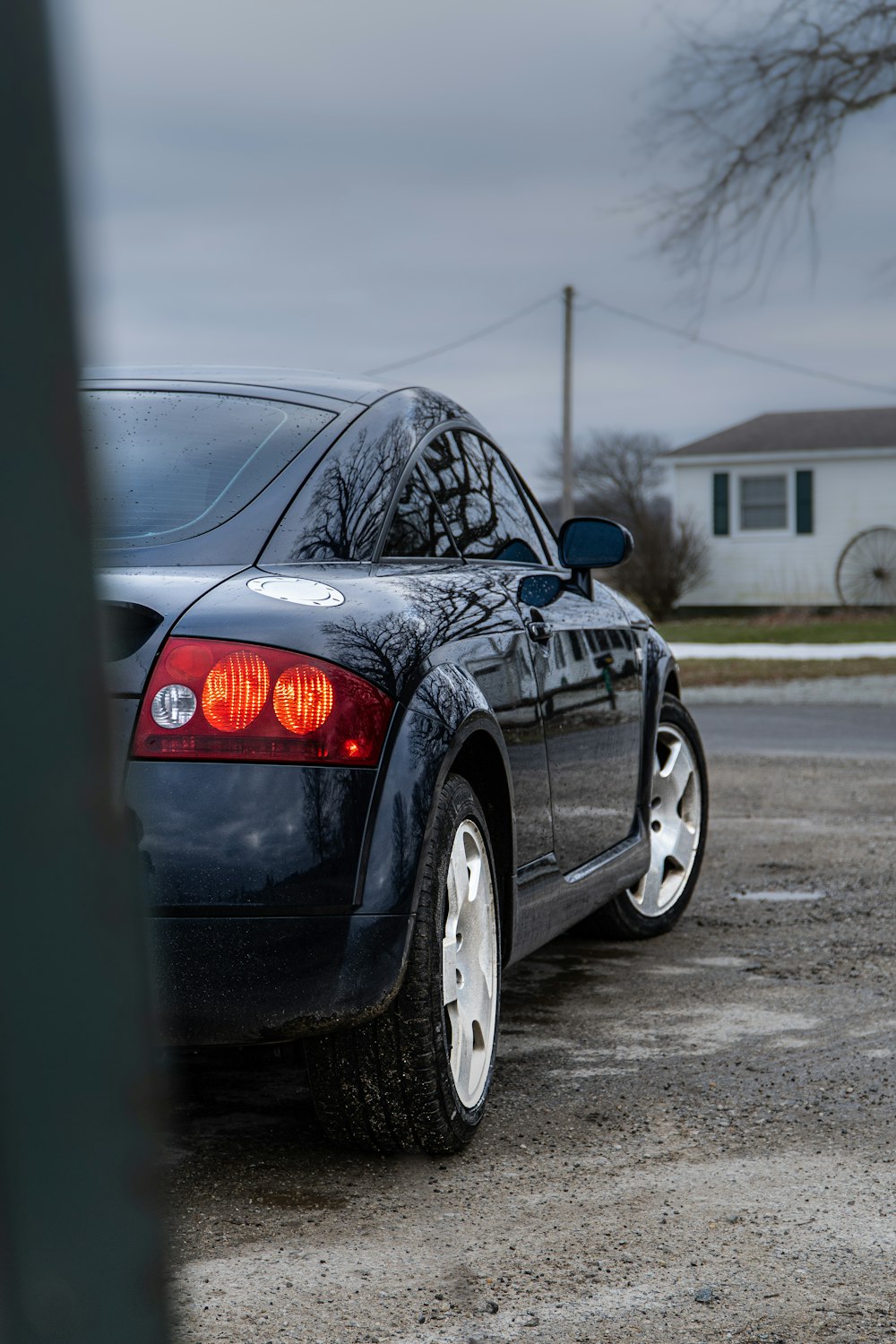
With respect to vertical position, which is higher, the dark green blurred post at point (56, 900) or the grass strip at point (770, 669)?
the dark green blurred post at point (56, 900)

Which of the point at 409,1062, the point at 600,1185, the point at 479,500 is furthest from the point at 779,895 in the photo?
the point at 409,1062

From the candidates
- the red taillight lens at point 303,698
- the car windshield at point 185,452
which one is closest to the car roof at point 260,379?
the car windshield at point 185,452

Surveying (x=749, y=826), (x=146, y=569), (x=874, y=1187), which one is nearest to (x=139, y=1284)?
(x=146, y=569)

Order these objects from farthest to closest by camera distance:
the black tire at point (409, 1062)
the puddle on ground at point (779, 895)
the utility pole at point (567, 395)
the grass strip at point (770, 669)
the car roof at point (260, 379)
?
the utility pole at point (567, 395)
the grass strip at point (770, 669)
the puddle on ground at point (779, 895)
the car roof at point (260, 379)
the black tire at point (409, 1062)

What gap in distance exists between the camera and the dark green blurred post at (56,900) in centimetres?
68

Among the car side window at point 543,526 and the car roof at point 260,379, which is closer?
the car roof at point 260,379

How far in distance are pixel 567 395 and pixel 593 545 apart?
1051 inches

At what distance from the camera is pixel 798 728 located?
12734 millimetres

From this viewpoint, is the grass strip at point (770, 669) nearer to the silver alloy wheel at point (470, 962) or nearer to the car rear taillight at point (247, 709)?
the silver alloy wheel at point (470, 962)

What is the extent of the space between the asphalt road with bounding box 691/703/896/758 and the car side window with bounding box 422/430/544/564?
6.61m

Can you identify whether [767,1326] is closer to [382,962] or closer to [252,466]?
[382,962]

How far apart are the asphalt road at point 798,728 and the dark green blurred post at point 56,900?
10415 mm

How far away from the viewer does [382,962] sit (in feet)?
9.33

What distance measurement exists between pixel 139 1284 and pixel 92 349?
1.39 ft
